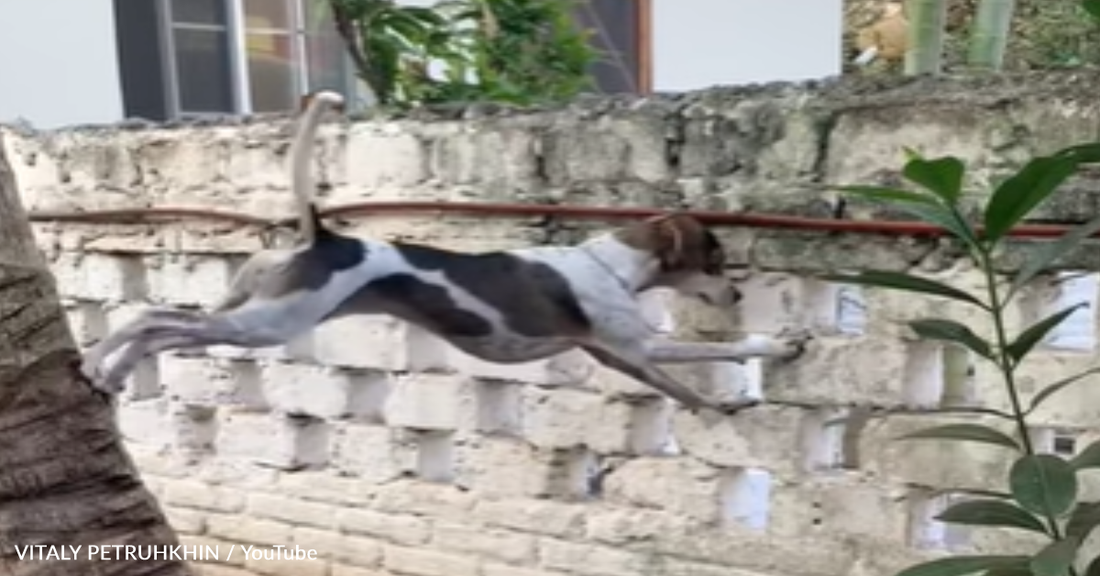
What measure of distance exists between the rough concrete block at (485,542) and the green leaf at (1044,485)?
92 cm

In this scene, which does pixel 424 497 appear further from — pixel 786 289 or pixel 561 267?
pixel 786 289

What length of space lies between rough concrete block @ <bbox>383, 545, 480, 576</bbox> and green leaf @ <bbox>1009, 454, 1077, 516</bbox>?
102 cm

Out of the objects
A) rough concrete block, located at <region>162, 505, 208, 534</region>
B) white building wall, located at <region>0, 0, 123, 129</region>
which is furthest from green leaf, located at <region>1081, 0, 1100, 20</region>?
Answer: white building wall, located at <region>0, 0, 123, 129</region>

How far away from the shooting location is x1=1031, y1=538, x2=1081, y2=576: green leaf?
118 centimetres

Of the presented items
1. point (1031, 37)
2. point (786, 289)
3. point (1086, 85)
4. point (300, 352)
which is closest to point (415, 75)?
point (300, 352)

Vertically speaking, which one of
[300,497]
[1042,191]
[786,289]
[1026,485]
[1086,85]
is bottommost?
[300,497]

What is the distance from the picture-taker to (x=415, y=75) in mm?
2873

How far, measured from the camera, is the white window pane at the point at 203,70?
391 centimetres

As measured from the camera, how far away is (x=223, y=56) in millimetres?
4004

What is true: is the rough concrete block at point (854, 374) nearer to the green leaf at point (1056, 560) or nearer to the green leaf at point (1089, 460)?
the green leaf at point (1089, 460)

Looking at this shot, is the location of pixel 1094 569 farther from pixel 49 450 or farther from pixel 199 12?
pixel 199 12

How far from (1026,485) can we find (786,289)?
557 mm

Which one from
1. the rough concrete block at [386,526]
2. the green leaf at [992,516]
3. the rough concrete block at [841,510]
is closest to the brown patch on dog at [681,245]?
the rough concrete block at [841,510]

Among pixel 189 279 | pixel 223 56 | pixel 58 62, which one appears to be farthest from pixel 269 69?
pixel 189 279
